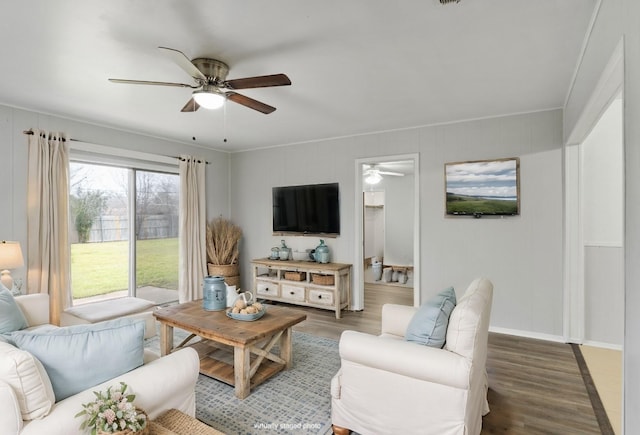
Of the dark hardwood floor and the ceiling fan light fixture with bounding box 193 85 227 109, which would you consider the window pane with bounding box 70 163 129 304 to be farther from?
the ceiling fan light fixture with bounding box 193 85 227 109

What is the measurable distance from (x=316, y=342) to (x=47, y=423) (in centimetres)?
271

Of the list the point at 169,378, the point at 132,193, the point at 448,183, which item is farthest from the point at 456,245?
the point at 132,193

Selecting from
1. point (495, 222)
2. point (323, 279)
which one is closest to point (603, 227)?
point (495, 222)

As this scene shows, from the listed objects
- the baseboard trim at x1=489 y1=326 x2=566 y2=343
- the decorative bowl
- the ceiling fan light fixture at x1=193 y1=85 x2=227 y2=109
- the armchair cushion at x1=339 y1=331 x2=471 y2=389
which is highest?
the ceiling fan light fixture at x1=193 y1=85 x2=227 y2=109

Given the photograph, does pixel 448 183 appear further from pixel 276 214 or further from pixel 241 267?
pixel 241 267

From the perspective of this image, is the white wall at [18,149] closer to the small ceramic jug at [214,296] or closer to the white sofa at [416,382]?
the small ceramic jug at [214,296]

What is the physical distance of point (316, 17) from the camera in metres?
2.03

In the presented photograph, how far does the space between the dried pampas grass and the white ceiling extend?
224 cm

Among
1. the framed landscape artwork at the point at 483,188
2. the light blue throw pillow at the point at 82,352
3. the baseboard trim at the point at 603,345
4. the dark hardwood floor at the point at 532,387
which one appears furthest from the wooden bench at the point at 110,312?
the baseboard trim at the point at 603,345

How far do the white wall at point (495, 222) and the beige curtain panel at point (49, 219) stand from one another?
133 inches

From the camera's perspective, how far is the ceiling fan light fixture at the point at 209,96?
2.45 meters

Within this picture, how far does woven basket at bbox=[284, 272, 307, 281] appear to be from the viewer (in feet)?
16.6

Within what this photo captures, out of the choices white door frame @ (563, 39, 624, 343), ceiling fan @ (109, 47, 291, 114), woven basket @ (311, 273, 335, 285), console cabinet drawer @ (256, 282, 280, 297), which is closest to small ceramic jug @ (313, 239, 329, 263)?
woven basket @ (311, 273, 335, 285)

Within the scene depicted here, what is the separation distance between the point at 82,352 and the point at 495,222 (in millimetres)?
4072
